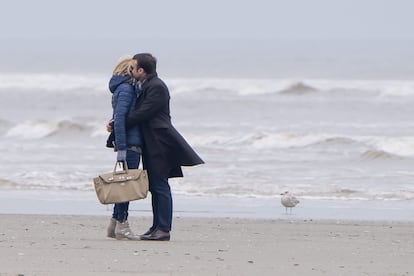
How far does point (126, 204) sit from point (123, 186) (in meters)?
0.34

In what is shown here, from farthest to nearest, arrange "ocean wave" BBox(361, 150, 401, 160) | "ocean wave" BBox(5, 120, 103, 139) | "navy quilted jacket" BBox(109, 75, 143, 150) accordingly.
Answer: "ocean wave" BBox(5, 120, 103, 139), "ocean wave" BBox(361, 150, 401, 160), "navy quilted jacket" BBox(109, 75, 143, 150)

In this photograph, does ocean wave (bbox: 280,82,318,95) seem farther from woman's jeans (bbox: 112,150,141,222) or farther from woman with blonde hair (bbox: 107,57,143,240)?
woman with blonde hair (bbox: 107,57,143,240)

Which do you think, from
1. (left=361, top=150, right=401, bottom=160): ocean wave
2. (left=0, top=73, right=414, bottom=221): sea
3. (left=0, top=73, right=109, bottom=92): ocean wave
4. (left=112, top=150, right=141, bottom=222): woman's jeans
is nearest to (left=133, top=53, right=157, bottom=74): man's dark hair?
(left=112, top=150, right=141, bottom=222): woman's jeans

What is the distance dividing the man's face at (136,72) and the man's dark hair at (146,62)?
24mm

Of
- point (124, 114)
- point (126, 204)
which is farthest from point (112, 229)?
point (124, 114)

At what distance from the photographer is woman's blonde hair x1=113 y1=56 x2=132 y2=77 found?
8352 millimetres

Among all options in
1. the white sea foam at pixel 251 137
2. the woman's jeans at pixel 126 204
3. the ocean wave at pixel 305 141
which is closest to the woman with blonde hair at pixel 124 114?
the woman's jeans at pixel 126 204

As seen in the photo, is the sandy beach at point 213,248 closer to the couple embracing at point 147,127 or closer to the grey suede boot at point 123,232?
the grey suede boot at point 123,232

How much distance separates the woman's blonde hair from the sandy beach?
49.7 inches

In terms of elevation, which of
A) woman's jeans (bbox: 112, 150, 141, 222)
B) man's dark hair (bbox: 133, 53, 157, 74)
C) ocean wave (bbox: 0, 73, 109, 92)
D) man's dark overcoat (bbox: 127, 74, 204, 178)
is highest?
ocean wave (bbox: 0, 73, 109, 92)

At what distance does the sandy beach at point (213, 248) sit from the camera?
23.8 ft

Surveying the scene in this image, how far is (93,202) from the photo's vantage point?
12570 millimetres

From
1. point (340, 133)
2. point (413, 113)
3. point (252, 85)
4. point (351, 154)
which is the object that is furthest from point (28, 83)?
point (351, 154)

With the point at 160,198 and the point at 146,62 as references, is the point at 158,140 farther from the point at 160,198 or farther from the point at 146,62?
the point at 146,62
